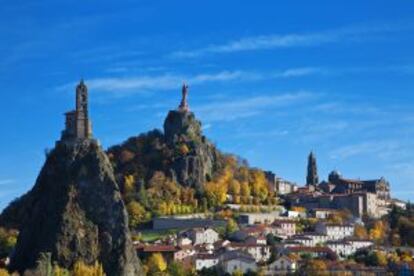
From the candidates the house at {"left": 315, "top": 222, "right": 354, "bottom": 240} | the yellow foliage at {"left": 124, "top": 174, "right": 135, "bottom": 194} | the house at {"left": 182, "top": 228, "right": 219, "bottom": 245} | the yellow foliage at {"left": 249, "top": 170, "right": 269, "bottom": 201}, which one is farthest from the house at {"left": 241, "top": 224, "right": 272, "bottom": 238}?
the yellow foliage at {"left": 124, "top": 174, "right": 135, "bottom": 194}

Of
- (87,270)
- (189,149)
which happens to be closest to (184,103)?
(189,149)

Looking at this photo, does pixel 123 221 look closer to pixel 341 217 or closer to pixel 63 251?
pixel 63 251

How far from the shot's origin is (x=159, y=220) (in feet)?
315

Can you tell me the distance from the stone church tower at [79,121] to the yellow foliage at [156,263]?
13351 millimetres

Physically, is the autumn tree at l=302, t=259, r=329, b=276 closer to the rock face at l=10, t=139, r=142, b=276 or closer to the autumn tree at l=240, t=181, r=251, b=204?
the rock face at l=10, t=139, r=142, b=276

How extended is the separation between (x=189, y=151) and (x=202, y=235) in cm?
2040

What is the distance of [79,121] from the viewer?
289ft

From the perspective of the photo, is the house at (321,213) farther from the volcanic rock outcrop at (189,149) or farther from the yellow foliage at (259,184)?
the volcanic rock outcrop at (189,149)

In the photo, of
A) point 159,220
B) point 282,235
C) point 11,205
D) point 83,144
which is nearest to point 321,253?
point 282,235

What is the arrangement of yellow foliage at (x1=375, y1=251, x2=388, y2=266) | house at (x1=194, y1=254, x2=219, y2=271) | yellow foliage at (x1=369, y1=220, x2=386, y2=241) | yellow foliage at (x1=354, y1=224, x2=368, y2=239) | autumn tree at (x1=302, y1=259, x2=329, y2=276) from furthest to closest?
yellow foliage at (x1=369, y1=220, x2=386, y2=241), yellow foliage at (x1=354, y1=224, x2=368, y2=239), yellow foliage at (x1=375, y1=251, x2=388, y2=266), house at (x1=194, y1=254, x2=219, y2=271), autumn tree at (x1=302, y1=259, x2=329, y2=276)

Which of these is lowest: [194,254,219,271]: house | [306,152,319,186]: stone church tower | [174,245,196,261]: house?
[194,254,219,271]: house

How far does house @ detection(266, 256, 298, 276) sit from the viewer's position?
81.0m

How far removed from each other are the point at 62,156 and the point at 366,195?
4240 cm

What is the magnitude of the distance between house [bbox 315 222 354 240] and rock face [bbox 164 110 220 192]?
47.3 feet
